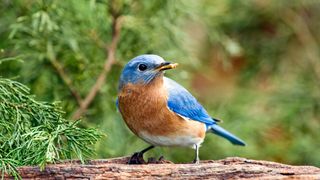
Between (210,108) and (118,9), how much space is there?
1.78m

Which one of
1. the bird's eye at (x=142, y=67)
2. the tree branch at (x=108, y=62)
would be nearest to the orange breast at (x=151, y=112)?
the bird's eye at (x=142, y=67)

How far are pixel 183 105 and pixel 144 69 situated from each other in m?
0.35

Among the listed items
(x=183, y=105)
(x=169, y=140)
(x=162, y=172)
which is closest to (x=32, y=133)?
(x=162, y=172)

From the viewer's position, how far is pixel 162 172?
177 inches

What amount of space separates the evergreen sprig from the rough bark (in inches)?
2.5

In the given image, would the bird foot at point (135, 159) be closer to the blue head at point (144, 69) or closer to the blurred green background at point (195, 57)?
the blurred green background at point (195, 57)

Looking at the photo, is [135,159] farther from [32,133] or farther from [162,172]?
[32,133]

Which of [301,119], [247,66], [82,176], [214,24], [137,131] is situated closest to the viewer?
[82,176]

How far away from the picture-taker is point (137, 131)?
536 centimetres

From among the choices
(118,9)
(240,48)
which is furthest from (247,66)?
(118,9)

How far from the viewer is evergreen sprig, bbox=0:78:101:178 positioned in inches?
174

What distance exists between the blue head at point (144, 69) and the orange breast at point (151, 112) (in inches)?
1.5

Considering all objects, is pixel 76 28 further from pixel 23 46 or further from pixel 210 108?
pixel 210 108

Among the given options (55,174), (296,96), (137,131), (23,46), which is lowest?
(55,174)
